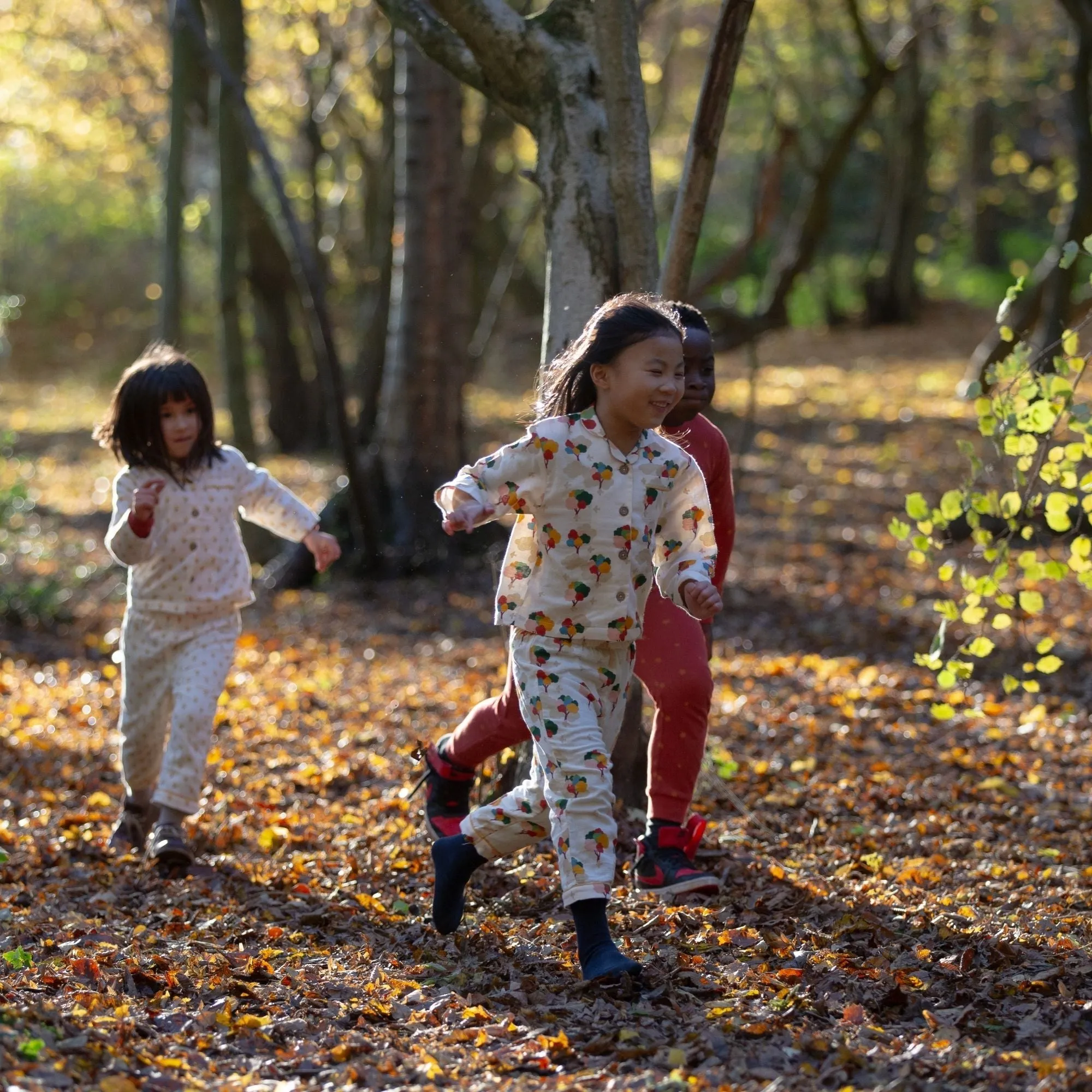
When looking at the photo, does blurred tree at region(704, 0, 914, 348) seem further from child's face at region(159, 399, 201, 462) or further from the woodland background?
child's face at region(159, 399, 201, 462)

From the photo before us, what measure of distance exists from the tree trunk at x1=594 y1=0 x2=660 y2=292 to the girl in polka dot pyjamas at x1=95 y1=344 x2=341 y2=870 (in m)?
1.41

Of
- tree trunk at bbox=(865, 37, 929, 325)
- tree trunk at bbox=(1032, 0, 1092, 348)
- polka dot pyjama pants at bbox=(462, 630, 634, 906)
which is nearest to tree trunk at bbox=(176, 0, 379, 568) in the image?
tree trunk at bbox=(1032, 0, 1092, 348)

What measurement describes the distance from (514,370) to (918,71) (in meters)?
8.06

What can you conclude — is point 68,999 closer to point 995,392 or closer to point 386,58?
point 995,392

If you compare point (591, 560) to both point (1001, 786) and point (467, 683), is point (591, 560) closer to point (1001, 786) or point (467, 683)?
point (1001, 786)

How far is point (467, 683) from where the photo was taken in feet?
24.3

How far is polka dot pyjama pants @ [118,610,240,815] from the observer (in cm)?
486

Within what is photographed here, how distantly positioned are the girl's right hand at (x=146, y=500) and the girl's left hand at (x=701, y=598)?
5.95 feet

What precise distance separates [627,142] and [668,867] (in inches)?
93.6

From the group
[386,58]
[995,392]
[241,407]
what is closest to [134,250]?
[386,58]

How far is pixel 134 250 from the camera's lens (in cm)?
3362

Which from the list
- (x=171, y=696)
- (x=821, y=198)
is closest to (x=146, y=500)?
(x=171, y=696)

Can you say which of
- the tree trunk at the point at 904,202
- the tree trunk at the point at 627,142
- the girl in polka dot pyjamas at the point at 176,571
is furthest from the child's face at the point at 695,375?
the tree trunk at the point at 904,202

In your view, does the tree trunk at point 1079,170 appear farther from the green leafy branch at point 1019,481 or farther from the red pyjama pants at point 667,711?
the red pyjama pants at point 667,711
